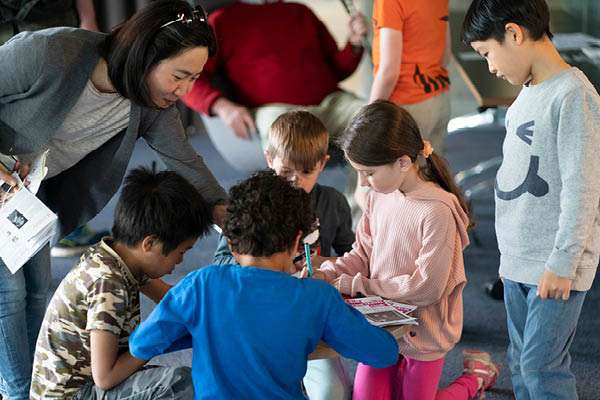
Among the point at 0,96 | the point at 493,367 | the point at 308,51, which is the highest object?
the point at 0,96

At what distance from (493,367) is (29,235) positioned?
4.61ft

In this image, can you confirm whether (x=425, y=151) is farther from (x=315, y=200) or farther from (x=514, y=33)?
(x=315, y=200)

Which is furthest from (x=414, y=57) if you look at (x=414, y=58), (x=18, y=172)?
(x=18, y=172)

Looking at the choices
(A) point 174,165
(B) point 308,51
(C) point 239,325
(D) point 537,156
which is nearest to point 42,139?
(A) point 174,165

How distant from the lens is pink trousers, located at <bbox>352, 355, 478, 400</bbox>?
1794 millimetres

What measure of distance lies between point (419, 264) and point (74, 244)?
2.24 metres

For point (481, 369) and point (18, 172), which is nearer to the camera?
point (18, 172)

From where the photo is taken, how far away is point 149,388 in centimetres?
157

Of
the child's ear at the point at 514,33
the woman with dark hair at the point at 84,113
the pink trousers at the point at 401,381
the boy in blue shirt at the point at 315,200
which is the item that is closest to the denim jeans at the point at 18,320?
the woman with dark hair at the point at 84,113

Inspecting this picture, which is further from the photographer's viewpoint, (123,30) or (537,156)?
(123,30)

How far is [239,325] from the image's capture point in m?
1.32

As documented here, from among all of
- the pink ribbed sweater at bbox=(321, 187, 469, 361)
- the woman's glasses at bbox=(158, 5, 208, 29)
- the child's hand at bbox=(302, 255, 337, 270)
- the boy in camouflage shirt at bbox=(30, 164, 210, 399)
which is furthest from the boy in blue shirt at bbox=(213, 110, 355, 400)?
the woman's glasses at bbox=(158, 5, 208, 29)

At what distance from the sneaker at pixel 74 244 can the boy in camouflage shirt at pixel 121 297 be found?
6.00ft

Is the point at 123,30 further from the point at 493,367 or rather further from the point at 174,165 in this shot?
the point at 493,367
